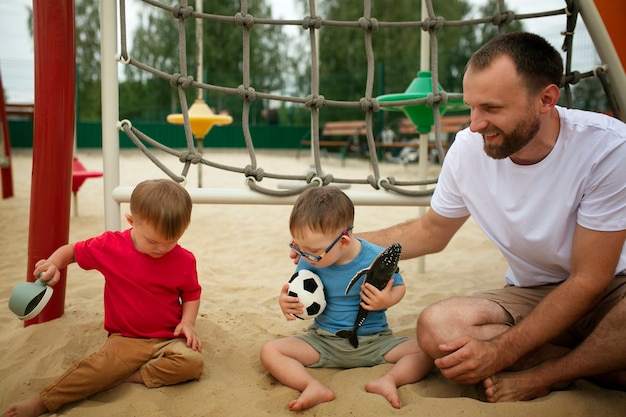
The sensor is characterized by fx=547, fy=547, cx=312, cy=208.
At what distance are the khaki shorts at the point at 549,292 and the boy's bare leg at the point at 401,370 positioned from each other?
274 mm

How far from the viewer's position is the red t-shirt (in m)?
1.67

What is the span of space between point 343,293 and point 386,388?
321 mm

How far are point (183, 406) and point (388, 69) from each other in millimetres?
12740

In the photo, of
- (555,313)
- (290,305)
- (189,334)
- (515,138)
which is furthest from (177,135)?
(555,313)

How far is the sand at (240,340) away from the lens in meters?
1.48

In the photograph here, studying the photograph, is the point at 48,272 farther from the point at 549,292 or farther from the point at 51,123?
the point at 549,292

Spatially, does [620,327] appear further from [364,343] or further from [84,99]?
[84,99]

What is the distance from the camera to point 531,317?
1.48 m

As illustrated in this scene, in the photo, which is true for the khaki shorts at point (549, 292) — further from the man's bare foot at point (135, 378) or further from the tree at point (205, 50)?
the tree at point (205, 50)

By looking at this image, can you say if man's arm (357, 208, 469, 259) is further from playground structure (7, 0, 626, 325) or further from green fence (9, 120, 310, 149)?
green fence (9, 120, 310, 149)

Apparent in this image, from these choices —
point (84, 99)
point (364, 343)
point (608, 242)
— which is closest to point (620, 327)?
point (608, 242)

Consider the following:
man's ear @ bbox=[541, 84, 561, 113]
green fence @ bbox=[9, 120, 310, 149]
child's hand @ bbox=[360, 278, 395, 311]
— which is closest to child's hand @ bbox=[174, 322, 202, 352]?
child's hand @ bbox=[360, 278, 395, 311]

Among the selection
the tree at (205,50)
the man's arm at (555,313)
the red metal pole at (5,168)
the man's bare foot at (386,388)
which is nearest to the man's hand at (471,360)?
the man's arm at (555,313)

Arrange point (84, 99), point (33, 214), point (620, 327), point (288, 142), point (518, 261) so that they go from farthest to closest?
point (84, 99)
point (288, 142)
point (33, 214)
point (518, 261)
point (620, 327)
